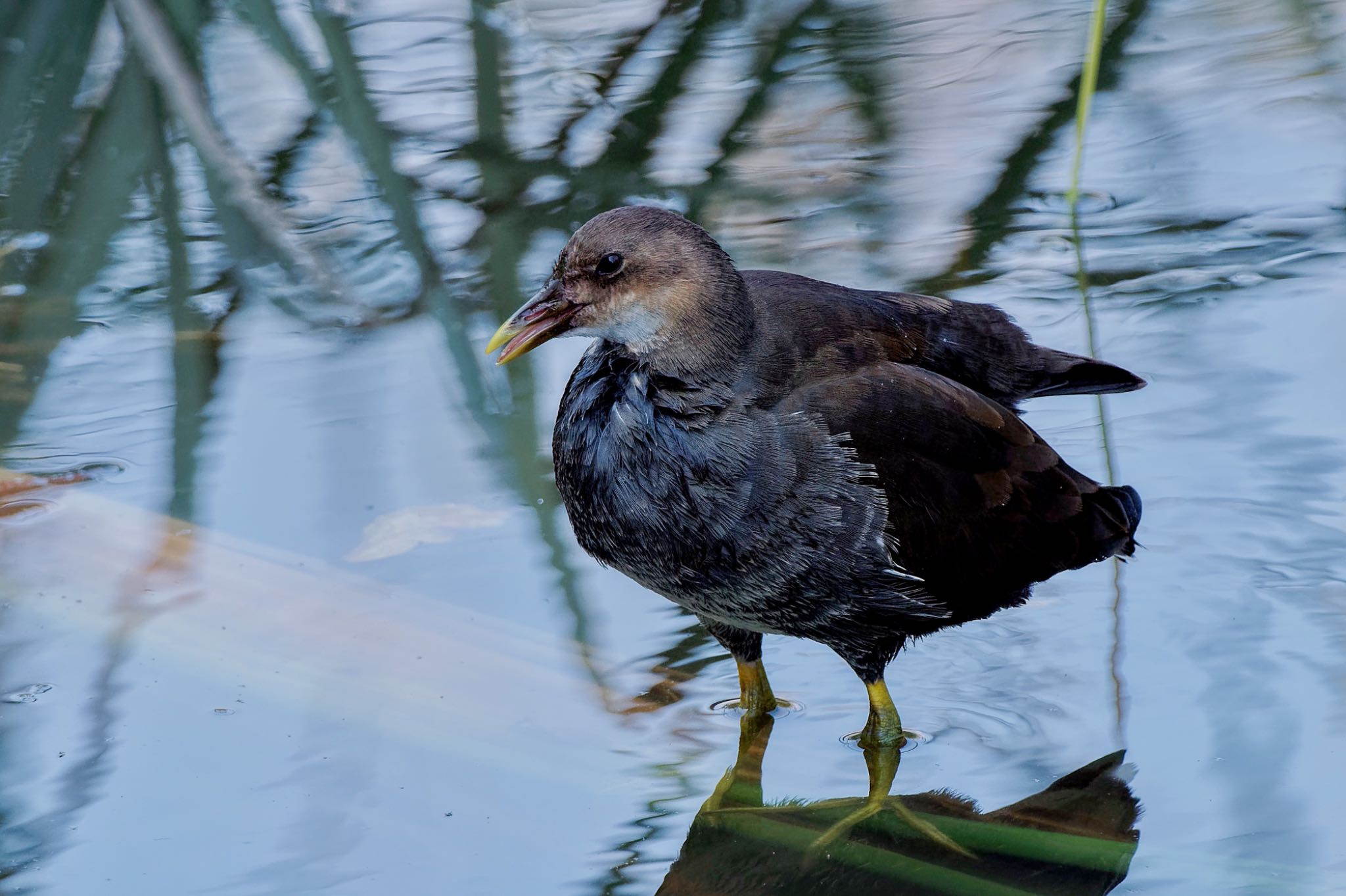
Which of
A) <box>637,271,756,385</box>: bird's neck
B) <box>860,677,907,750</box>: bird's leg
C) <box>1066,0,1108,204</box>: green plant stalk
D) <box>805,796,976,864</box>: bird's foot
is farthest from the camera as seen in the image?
<box>1066,0,1108,204</box>: green plant stalk

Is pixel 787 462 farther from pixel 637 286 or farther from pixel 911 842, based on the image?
pixel 911 842

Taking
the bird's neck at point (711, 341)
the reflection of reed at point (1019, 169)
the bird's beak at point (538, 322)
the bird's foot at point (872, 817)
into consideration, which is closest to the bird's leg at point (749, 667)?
the bird's foot at point (872, 817)

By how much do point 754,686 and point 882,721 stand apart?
308 millimetres

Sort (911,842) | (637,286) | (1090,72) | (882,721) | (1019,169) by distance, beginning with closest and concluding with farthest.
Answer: (911,842) < (637,286) < (882,721) < (1090,72) < (1019,169)

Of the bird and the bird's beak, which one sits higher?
the bird's beak

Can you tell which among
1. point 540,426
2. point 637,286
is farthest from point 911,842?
point 540,426

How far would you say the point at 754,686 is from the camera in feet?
11.4

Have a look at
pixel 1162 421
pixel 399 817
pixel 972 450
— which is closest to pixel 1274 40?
pixel 1162 421

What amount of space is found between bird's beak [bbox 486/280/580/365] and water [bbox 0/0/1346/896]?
0.76 m

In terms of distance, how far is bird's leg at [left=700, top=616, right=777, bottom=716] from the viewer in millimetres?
3451

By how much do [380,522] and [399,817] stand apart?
112cm

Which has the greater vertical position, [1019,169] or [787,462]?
[787,462]

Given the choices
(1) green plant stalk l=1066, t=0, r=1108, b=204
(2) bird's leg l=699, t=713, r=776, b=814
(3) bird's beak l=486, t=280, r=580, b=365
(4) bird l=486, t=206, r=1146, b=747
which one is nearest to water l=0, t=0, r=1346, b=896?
(2) bird's leg l=699, t=713, r=776, b=814

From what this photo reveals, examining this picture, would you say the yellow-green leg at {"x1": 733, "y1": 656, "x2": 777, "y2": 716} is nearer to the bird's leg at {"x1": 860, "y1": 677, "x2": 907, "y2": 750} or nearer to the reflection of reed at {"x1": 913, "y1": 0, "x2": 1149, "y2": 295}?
the bird's leg at {"x1": 860, "y1": 677, "x2": 907, "y2": 750}
